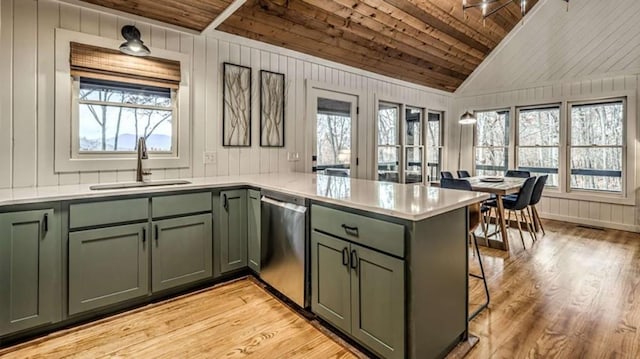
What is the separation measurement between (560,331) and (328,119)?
318cm

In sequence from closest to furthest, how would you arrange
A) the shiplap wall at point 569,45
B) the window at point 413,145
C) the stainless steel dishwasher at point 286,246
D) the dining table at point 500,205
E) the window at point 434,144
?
the stainless steel dishwasher at point 286,246 < the dining table at point 500,205 < the shiplap wall at point 569,45 < the window at point 413,145 < the window at point 434,144

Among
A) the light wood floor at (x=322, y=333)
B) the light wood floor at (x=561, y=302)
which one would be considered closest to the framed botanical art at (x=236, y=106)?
the light wood floor at (x=322, y=333)

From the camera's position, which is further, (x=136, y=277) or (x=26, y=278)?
(x=136, y=277)

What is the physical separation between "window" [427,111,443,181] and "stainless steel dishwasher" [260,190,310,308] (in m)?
4.32

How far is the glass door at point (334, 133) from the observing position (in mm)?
4161

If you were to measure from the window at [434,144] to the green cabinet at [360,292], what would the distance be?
15.0 ft

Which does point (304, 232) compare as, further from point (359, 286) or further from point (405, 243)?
point (405, 243)

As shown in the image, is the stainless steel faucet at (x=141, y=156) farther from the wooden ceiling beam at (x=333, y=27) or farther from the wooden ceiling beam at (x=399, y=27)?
the wooden ceiling beam at (x=399, y=27)

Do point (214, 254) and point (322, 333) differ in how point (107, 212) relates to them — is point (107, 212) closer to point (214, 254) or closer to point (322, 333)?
point (214, 254)

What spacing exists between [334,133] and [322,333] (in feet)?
9.30

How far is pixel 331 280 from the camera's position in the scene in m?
1.96

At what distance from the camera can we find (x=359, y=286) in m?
1.76

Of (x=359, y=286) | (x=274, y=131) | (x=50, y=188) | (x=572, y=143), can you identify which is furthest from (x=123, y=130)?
(x=572, y=143)

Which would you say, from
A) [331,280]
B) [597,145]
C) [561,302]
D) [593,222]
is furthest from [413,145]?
[331,280]
